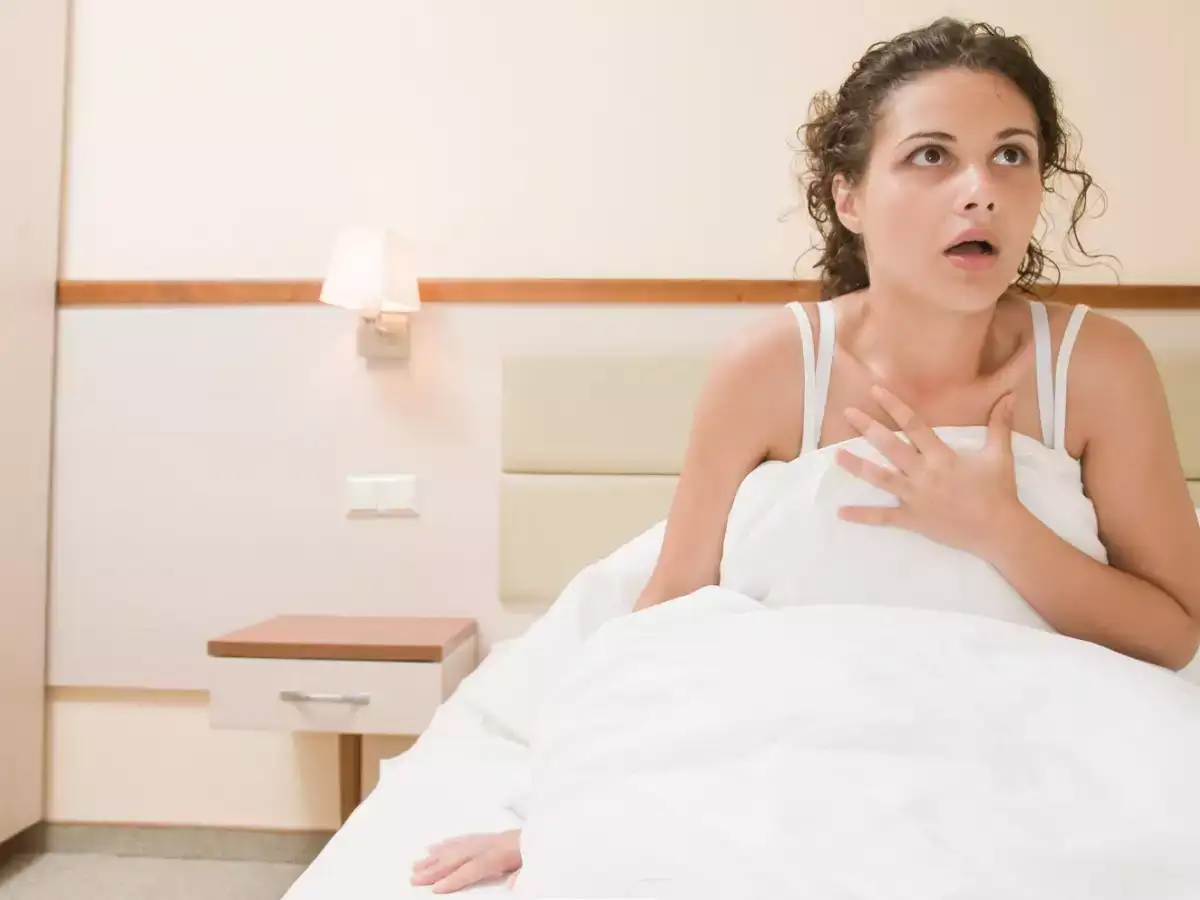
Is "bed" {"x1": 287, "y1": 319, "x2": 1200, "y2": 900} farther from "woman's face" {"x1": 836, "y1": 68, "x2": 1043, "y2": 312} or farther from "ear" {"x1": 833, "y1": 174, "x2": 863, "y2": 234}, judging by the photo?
"woman's face" {"x1": 836, "y1": 68, "x2": 1043, "y2": 312}

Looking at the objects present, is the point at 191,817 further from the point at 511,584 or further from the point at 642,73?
the point at 642,73

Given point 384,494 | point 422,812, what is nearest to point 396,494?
point 384,494

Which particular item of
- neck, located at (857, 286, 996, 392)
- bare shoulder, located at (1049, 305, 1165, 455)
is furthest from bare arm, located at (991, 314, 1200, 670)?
neck, located at (857, 286, 996, 392)

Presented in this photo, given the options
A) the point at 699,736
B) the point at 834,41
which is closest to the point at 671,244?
the point at 834,41

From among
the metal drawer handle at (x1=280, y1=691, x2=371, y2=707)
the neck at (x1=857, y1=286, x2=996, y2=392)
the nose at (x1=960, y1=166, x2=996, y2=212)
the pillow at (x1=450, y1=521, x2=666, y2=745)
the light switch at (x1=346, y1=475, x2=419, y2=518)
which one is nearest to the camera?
the nose at (x1=960, y1=166, x2=996, y2=212)

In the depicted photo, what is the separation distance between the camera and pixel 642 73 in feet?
6.82

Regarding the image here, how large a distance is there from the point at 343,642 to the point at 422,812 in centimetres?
67

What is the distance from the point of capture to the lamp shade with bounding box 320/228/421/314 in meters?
1.88

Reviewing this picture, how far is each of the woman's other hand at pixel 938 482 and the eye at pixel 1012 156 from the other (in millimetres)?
265

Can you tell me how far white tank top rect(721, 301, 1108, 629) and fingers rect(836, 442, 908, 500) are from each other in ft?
0.04

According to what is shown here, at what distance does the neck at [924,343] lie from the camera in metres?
1.01

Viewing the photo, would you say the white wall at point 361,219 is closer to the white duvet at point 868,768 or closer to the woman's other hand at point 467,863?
the woman's other hand at point 467,863

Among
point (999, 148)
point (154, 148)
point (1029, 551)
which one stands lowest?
point (1029, 551)

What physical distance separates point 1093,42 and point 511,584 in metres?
1.82
